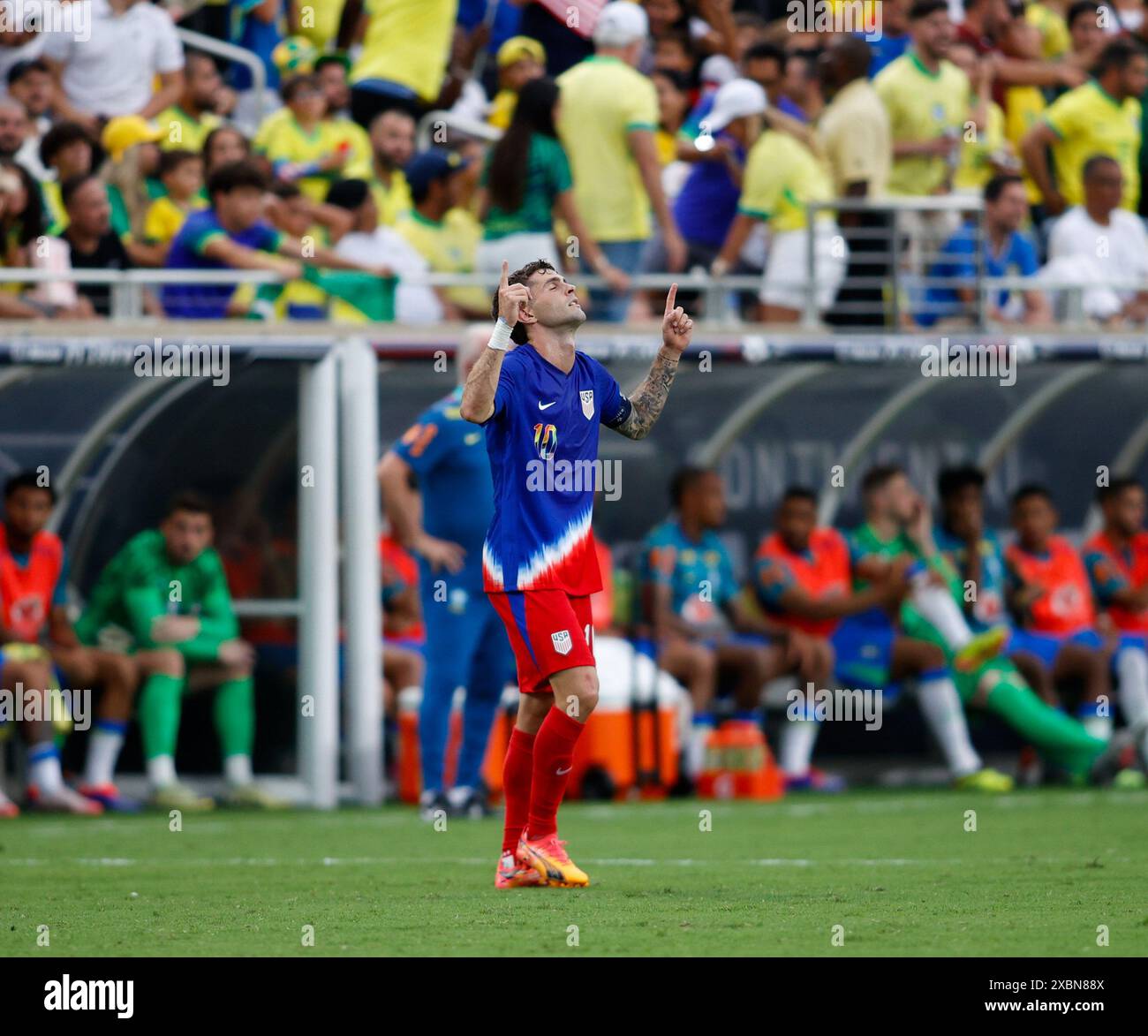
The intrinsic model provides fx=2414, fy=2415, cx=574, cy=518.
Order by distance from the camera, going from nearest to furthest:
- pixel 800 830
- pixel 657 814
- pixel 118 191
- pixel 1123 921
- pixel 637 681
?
pixel 1123 921 < pixel 800 830 < pixel 657 814 < pixel 637 681 < pixel 118 191

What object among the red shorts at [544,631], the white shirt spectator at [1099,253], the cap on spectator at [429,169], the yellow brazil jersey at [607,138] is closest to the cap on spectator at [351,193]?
the cap on spectator at [429,169]

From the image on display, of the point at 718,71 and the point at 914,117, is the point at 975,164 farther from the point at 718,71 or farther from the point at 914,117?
the point at 718,71

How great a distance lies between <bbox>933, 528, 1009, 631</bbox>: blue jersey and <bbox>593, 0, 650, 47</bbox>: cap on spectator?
360 cm

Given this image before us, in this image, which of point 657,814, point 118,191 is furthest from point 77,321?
point 657,814

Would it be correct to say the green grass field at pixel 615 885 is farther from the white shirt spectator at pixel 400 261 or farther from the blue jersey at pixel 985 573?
the white shirt spectator at pixel 400 261

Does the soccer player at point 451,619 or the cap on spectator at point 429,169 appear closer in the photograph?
the soccer player at point 451,619

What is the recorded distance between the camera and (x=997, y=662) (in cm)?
1445

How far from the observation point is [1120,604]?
14930 mm

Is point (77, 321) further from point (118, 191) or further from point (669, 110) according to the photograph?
point (669, 110)

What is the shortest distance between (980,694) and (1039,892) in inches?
267

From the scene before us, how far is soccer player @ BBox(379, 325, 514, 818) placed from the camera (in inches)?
449

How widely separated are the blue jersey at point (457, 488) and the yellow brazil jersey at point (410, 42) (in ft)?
13.4

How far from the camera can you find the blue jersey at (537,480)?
786cm

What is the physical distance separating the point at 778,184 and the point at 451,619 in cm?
405
